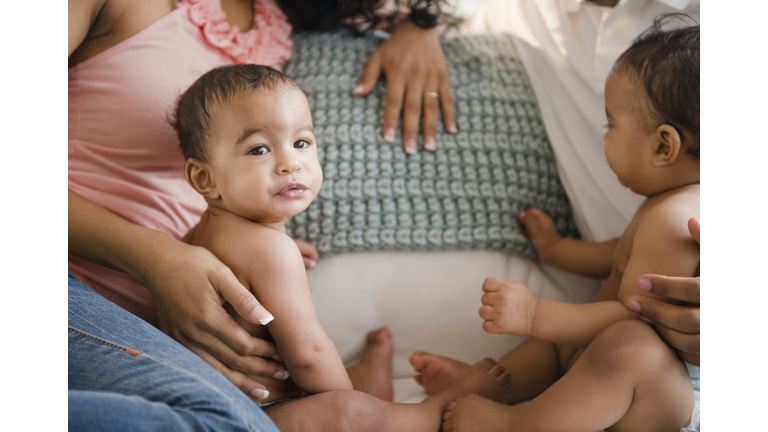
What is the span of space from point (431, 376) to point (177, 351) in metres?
0.48

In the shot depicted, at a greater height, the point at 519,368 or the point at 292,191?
the point at 292,191

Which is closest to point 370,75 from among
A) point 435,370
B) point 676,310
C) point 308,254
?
point 308,254

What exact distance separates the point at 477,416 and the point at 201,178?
57cm

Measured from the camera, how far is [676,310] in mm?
728

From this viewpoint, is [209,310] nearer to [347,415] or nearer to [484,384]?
[347,415]

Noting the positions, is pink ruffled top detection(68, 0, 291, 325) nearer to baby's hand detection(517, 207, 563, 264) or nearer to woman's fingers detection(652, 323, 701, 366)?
baby's hand detection(517, 207, 563, 264)

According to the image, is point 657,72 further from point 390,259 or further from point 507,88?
point 390,259

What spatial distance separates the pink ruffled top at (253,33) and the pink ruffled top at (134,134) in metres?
0.02

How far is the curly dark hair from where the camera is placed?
3.87 ft

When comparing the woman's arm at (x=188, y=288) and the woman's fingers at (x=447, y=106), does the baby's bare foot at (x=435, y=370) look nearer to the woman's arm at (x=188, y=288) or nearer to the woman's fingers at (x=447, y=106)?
the woman's arm at (x=188, y=288)

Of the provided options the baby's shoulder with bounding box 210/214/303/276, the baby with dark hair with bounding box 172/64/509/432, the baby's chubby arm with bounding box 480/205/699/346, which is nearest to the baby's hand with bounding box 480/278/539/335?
the baby's chubby arm with bounding box 480/205/699/346

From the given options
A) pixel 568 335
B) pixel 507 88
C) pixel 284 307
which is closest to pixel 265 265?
pixel 284 307

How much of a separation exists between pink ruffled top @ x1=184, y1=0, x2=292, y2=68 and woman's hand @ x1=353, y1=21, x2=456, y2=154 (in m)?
0.19
